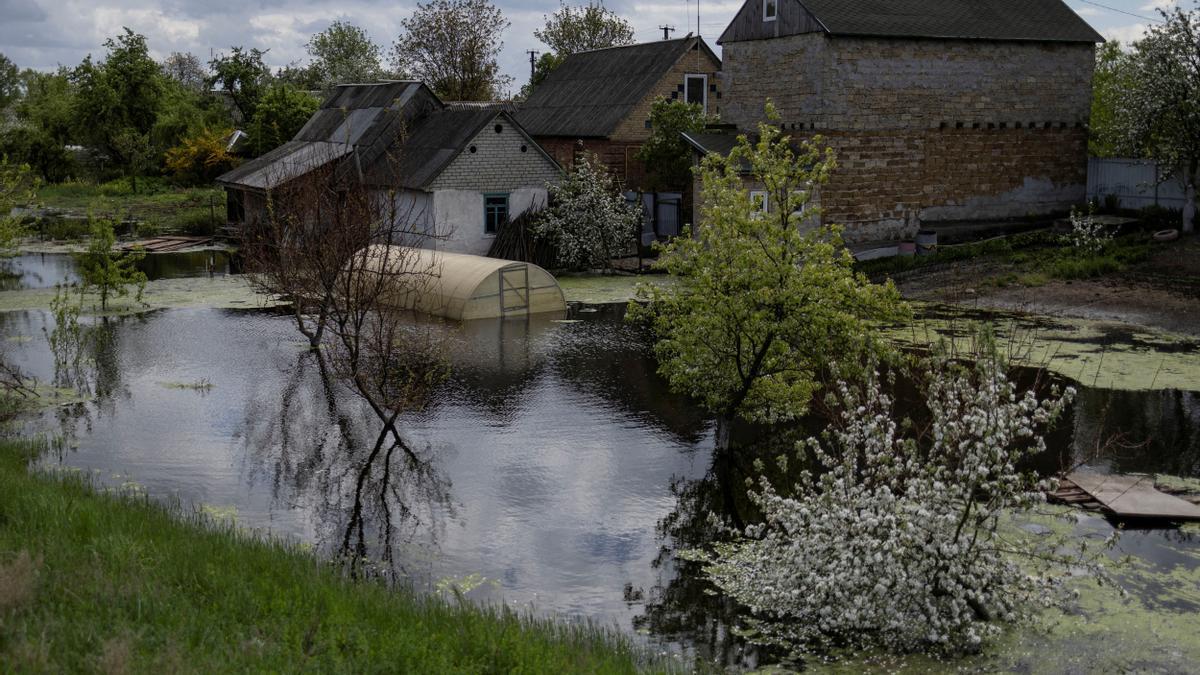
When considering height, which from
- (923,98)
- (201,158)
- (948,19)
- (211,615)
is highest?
(948,19)

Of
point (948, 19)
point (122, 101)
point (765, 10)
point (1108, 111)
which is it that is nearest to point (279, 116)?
point (122, 101)

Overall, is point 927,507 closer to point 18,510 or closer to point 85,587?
point 85,587

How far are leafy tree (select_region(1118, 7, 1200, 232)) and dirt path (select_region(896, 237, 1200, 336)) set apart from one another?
2648 millimetres

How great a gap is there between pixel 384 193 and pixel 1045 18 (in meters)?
24.8

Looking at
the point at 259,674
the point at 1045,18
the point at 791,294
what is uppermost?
the point at 1045,18

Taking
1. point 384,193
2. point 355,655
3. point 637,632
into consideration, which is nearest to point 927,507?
point 637,632

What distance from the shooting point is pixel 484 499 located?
56.9 feet

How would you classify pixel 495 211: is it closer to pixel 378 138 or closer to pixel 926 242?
pixel 378 138

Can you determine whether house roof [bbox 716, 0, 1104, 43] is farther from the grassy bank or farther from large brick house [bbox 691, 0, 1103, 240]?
the grassy bank

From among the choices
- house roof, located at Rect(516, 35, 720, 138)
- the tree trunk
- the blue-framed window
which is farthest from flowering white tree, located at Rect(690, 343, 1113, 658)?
house roof, located at Rect(516, 35, 720, 138)

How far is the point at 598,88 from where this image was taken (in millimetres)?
53500

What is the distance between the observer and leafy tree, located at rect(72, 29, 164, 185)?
244ft

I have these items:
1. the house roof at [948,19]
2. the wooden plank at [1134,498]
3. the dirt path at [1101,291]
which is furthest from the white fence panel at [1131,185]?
the wooden plank at [1134,498]

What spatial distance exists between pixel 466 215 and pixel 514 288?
8741mm
